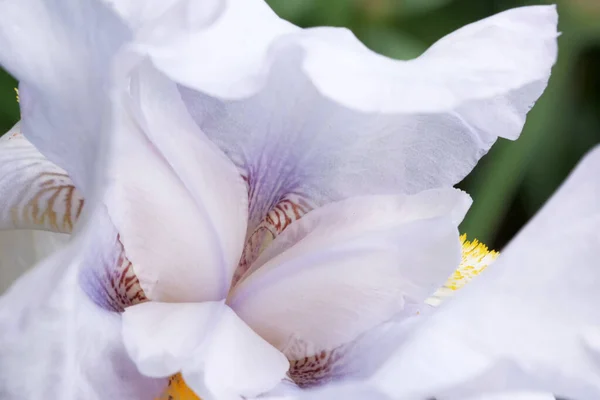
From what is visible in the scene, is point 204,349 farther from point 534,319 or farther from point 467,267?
point 467,267

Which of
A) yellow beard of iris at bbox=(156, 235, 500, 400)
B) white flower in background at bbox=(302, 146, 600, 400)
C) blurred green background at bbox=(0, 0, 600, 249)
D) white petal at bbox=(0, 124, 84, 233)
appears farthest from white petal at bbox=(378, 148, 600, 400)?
blurred green background at bbox=(0, 0, 600, 249)

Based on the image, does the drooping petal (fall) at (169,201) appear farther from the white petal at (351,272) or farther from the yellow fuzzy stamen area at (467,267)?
the yellow fuzzy stamen area at (467,267)

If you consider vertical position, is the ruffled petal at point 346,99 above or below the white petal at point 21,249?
above

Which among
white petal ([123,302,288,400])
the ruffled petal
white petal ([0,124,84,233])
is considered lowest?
white petal ([123,302,288,400])

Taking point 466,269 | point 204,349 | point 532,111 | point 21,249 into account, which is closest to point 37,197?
point 21,249

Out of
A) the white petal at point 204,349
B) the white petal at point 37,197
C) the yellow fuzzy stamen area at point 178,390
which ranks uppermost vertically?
the white petal at point 37,197

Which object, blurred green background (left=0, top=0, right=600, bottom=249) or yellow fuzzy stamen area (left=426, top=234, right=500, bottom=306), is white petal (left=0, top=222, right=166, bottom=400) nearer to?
yellow fuzzy stamen area (left=426, top=234, right=500, bottom=306)

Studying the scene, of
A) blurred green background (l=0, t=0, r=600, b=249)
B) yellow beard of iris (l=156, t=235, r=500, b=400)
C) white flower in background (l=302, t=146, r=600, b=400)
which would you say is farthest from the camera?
blurred green background (l=0, t=0, r=600, b=249)

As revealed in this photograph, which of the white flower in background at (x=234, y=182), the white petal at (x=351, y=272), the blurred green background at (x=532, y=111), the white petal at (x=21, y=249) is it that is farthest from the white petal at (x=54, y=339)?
the blurred green background at (x=532, y=111)
